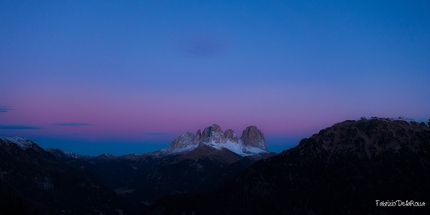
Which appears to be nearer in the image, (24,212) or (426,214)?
(426,214)

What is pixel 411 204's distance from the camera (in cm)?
19338

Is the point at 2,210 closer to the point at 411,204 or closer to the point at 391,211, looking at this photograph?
the point at 391,211

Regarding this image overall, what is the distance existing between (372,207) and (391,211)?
9.94m

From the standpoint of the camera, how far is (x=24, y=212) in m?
195

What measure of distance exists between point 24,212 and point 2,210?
40.6 ft

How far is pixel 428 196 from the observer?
19975 cm

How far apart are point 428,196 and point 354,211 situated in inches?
1681

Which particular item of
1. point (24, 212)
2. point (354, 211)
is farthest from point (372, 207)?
point (24, 212)

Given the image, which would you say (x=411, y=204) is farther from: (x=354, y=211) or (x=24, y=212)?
(x=24, y=212)

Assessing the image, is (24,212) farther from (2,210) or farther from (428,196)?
(428,196)

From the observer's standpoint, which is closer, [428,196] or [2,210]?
[2,210]

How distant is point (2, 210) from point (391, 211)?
204780 mm

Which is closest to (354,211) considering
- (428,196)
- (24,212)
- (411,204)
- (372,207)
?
(372,207)

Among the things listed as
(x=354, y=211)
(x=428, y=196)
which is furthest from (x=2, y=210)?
(x=428, y=196)
